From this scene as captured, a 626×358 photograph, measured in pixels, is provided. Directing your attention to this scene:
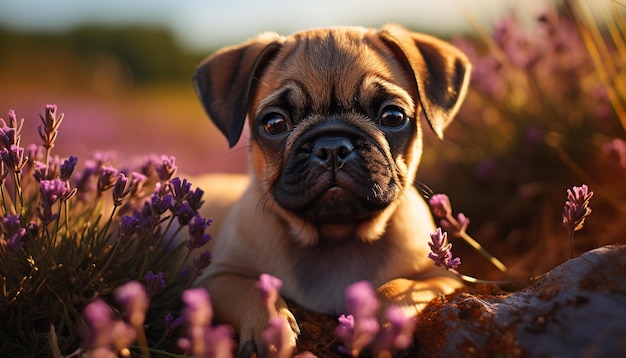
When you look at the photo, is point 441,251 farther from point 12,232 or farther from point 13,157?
point 13,157

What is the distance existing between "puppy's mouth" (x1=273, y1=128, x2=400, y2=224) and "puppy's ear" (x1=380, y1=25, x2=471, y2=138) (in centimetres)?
71

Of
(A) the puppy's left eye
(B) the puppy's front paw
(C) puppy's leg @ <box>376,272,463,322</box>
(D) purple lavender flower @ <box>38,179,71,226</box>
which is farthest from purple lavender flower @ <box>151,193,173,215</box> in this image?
(A) the puppy's left eye

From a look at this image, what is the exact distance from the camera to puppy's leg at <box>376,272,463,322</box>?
3.67 m

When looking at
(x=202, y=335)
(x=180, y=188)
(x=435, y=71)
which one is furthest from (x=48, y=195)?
(x=435, y=71)

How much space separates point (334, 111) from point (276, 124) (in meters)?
0.42

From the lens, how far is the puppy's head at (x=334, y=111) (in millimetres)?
3836

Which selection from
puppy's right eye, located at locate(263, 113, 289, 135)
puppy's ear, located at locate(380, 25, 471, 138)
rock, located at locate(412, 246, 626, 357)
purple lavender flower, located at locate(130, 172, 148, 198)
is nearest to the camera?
rock, located at locate(412, 246, 626, 357)

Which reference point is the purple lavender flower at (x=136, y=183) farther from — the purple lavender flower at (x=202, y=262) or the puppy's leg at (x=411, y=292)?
the puppy's leg at (x=411, y=292)

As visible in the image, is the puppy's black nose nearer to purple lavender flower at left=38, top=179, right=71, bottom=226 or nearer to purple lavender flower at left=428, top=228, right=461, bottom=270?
A: purple lavender flower at left=428, top=228, right=461, bottom=270

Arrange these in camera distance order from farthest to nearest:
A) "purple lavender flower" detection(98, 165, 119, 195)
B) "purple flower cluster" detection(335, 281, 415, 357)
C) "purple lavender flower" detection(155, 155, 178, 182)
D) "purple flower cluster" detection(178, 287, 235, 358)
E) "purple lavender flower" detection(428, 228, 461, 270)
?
"purple lavender flower" detection(155, 155, 178, 182) → "purple lavender flower" detection(98, 165, 119, 195) → "purple lavender flower" detection(428, 228, 461, 270) → "purple flower cluster" detection(335, 281, 415, 357) → "purple flower cluster" detection(178, 287, 235, 358)

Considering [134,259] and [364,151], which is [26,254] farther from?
[364,151]

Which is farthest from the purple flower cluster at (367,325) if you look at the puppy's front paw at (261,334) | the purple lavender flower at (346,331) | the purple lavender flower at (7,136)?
the purple lavender flower at (7,136)

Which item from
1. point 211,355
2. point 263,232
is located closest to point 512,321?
point 211,355

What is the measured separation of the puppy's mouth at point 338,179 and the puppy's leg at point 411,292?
19.6 inches
